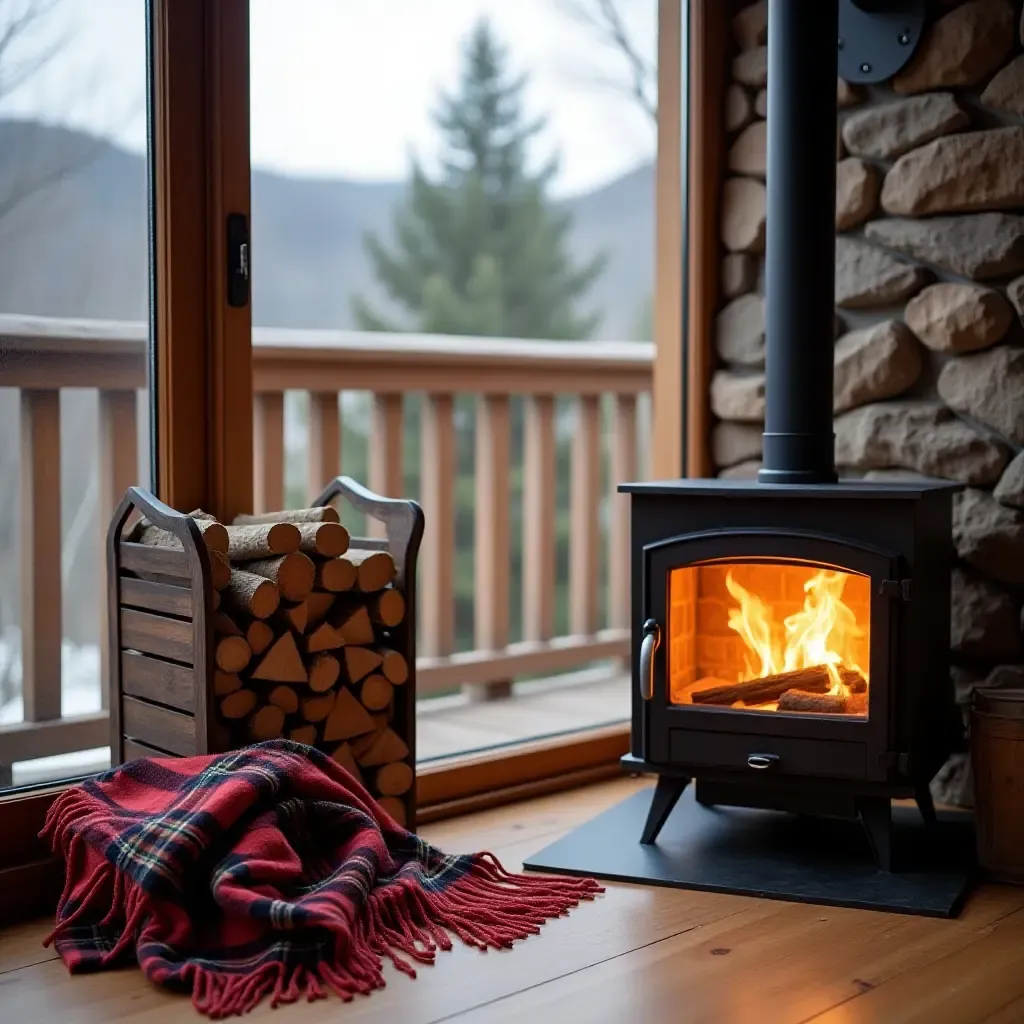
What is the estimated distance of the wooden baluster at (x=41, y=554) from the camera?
2.46m

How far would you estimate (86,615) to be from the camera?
101 inches

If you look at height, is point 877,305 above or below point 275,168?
below

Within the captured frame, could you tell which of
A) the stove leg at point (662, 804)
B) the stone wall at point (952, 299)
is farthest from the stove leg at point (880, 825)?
the stone wall at point (952, 299)

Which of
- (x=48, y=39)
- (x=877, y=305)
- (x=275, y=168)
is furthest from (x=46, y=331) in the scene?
(x=275, y=168)

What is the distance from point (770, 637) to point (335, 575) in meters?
0.78

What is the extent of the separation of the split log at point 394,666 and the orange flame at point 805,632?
588mm

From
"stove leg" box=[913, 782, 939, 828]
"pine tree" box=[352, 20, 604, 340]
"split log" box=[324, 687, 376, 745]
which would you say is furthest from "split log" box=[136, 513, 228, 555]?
"pine tree" box=[352, 20, 604, 340]

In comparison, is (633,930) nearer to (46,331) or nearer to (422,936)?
(422,936)

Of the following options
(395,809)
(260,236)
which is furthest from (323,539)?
(260,236)

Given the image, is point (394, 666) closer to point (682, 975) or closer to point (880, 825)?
point (682, 975)

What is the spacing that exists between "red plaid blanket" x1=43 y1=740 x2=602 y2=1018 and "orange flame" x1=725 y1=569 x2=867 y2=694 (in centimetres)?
55

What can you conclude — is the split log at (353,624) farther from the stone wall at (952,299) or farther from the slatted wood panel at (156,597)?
the stone wall at (952,299)

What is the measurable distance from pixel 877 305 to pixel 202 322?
4.50 ft

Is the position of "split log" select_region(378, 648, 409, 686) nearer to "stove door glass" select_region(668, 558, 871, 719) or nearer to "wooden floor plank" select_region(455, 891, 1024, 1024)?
"stove door glass" select_region(668, 558, 871, 719)
